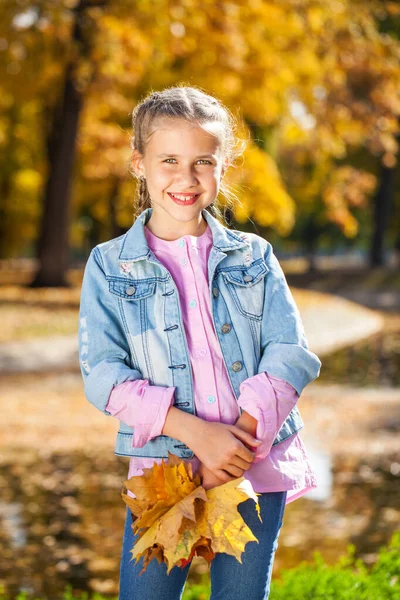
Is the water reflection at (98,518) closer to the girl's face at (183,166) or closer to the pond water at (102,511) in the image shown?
the pond water at (102,511)

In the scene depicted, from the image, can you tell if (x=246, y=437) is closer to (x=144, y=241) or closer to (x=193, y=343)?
(x=193, y=343)

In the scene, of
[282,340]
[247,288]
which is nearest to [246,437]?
[282,340]

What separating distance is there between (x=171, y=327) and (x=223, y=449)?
0.38m

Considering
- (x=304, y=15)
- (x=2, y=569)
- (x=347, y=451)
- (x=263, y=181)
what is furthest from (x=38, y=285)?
(x=2, y=569)

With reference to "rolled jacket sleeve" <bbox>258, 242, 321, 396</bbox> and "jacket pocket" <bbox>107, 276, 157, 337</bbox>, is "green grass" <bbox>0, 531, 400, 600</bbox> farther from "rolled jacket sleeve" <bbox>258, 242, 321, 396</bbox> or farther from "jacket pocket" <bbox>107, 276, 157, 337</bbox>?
"jacket pocket" <bbox>107, 276, 157, 337</bbox>

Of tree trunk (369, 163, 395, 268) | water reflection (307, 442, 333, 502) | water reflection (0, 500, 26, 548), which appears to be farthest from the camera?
tree trunk (369, 163, 395, 268)

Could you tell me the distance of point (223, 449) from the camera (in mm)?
2352

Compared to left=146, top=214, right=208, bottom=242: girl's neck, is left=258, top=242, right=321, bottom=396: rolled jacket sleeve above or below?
below

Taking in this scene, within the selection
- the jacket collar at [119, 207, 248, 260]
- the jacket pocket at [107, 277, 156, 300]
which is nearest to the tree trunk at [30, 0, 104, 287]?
the jacket collar at [119, 207, 248, 260]

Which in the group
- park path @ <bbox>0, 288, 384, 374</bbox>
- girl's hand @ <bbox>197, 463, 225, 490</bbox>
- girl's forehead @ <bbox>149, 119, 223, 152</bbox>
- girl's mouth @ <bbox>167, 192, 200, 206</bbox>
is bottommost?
park path @ <bbox>0, 288, 384, 374</bbox>

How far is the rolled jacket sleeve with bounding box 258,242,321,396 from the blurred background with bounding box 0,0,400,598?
0.30m

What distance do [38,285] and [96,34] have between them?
722cm

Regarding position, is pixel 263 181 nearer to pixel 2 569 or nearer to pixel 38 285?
pixel 38 285

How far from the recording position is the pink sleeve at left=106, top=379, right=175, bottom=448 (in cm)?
244
